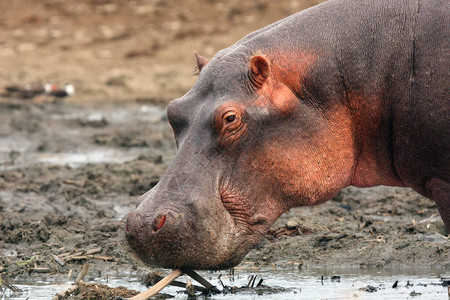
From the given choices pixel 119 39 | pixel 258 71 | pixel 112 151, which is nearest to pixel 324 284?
pixel 258 71

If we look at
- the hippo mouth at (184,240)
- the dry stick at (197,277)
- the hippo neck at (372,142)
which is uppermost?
the hippo neck at (372,142)

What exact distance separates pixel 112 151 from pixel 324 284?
Answer: 6.32 meters

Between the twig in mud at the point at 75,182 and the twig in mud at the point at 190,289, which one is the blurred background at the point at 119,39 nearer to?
the twig in mud at the point at 75,182

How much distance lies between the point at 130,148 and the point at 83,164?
53.2 inches

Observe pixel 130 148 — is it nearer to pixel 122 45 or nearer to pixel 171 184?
pixel 171 184

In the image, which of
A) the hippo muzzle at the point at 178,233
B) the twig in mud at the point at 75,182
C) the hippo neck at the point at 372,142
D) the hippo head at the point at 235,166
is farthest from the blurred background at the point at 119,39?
the hippo muzzle at the point at 178,233

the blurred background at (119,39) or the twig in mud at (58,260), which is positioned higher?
the blurred background at (119,39)

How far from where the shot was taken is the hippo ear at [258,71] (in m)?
4.42

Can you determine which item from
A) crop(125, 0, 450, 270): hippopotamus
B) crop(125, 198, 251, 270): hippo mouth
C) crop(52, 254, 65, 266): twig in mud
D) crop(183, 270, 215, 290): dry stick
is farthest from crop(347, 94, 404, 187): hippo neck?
crop(52, 254, 65, 266): twig in mud

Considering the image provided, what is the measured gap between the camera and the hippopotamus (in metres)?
4.25

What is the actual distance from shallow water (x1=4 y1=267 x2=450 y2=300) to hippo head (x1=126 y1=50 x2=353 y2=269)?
0.70 metres

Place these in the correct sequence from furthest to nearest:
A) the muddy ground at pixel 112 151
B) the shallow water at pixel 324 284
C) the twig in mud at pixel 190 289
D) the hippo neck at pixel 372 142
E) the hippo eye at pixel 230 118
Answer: the muddy ground at pixel 112 151 < the shallow water at pixel 324 284 < the twig in mud at pixel 190 289 < the hippo neck at pixel 372 142 < the hippo eye at pixel 230 118

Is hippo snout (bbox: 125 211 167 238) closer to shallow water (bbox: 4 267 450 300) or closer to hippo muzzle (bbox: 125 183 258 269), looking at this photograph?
hippo muzzle (bbox: 125 183 258 269)

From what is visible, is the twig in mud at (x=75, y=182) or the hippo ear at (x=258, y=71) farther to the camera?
the twig in mud at (x=75, y=182)
